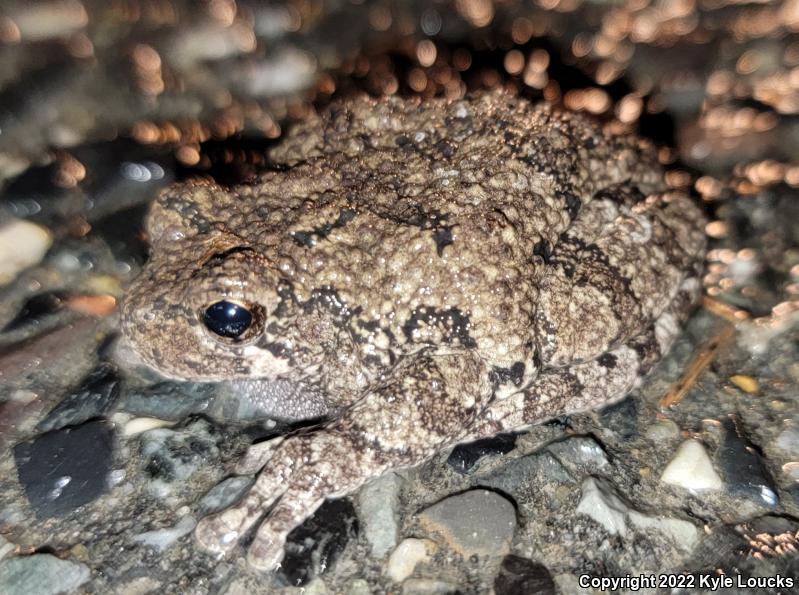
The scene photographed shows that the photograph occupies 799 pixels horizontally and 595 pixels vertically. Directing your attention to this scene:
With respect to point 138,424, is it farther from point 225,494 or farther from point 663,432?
point 663,432

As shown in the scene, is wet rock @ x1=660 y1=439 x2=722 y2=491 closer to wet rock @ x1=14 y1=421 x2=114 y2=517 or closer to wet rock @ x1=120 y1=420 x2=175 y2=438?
wet rock @ x1=120 y1=420 x2=175 y2=438

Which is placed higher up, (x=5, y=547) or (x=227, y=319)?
(x=227, y=319)

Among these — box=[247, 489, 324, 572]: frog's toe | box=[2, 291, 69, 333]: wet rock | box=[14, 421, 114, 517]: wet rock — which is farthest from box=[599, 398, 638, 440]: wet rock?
box=[2, 291, 69, 333]: wet rock

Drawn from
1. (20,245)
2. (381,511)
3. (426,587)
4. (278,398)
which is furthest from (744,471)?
(20,245)

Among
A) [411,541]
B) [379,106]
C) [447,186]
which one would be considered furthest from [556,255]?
[411,541]

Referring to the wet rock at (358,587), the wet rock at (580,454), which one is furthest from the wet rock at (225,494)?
the wet rock at (580,454)

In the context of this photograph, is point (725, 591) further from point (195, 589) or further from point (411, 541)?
point (195, 589)

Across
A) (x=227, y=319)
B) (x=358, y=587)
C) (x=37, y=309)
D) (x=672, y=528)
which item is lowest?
(x=358, y=587)
